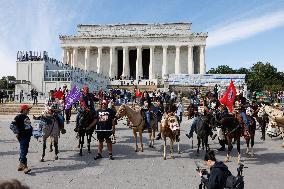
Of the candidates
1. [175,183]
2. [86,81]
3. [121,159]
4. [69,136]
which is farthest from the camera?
[86,81]

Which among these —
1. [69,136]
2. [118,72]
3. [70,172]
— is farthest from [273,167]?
[118,72]

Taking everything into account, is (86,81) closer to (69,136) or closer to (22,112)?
(69,136)

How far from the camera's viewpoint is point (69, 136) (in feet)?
63.7

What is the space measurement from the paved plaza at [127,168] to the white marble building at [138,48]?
68.2 meters

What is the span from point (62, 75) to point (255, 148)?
34444mm

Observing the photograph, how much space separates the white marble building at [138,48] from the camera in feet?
275

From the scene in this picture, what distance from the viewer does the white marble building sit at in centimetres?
8369

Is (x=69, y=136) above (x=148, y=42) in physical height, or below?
below

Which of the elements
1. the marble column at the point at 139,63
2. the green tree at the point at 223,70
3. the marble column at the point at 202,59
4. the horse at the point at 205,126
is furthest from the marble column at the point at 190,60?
the horse at the point at 205,126

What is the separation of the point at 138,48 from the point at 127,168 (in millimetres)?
74721

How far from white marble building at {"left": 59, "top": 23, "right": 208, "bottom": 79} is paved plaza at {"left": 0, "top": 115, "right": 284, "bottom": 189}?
68218 mm

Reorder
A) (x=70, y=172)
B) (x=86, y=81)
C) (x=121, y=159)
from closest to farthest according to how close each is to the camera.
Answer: (x=70, y=172) → (x=121, y=159) → (x=86, y=81)

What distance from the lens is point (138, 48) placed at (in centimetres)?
8512

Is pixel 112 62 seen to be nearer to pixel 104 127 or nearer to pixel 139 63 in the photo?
pixel 139 63
